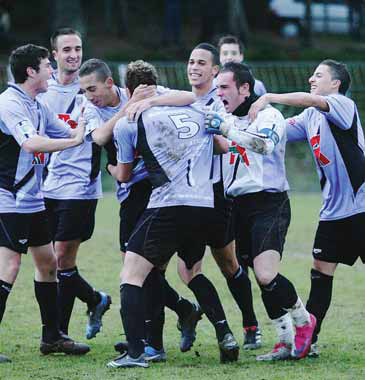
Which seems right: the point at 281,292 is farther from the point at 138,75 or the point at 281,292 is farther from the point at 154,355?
the point at 138,75

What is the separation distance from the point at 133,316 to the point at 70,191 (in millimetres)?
1851

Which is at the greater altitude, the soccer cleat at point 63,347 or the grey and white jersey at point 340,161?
the grey and white jersey at point 340,161

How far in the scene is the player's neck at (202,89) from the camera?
358 inches

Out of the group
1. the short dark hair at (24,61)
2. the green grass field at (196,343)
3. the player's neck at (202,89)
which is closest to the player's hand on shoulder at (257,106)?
the player's neck at (202,89)

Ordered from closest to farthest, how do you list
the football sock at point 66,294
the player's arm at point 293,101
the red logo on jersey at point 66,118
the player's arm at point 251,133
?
the player's arm at point 251,133, the player's arm at point 293,101, the football sock at point 66,294, the red logo on jersey at point 66,118

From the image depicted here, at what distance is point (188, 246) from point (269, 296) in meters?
0.70

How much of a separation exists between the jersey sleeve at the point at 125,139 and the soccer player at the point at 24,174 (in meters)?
0.33

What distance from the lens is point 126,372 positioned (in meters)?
7.77

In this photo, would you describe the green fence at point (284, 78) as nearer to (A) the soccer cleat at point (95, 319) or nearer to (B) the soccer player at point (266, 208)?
(A) the soccer cleat at point (95, 319)

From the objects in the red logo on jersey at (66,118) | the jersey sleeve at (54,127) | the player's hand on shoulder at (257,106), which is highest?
the player's hand on shoulder at (257,106)

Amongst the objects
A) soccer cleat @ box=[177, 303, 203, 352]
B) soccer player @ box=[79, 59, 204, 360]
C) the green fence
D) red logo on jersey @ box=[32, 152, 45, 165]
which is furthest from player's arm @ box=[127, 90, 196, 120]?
the green fence

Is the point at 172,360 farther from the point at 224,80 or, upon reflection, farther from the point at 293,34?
the point at 293,34

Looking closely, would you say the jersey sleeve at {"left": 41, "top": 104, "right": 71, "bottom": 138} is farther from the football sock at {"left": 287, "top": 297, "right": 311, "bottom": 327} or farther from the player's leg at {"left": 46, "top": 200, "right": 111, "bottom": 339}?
the football sock at {"left": 287, "top": 297, "right": 311, "bottom": 327}

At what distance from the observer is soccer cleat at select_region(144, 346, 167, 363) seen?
8312 millimetres
